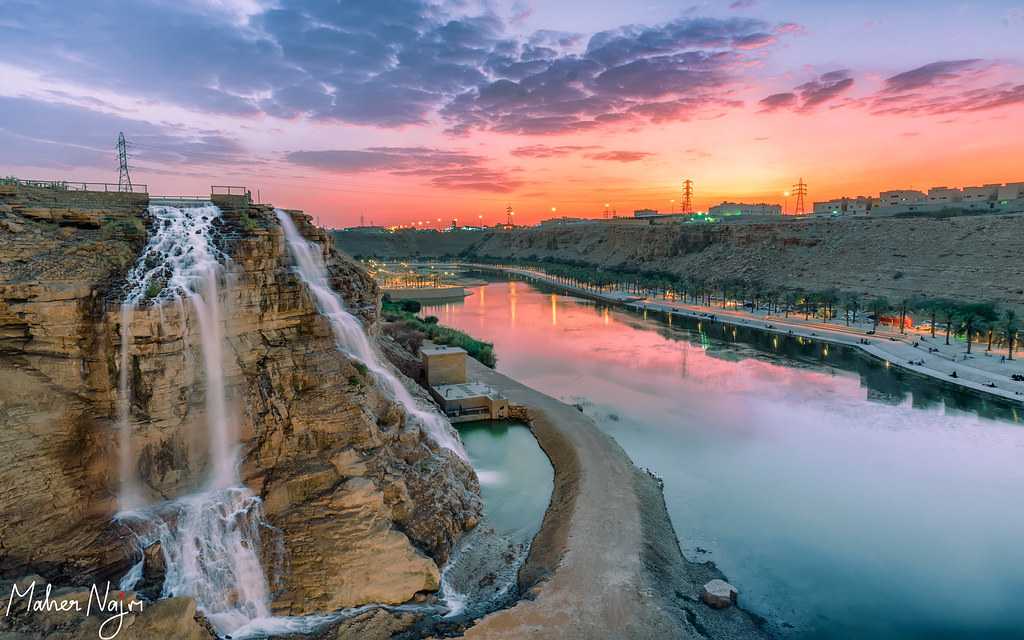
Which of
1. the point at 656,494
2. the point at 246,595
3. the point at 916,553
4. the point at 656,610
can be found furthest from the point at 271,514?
the point at 916,553

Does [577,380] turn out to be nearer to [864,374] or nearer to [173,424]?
[864,374]

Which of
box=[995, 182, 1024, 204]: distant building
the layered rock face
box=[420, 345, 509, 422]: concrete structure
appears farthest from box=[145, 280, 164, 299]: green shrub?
box=[995, 182, 1024, 204]: distant building


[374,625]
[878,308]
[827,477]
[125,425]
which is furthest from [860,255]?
[125,425]

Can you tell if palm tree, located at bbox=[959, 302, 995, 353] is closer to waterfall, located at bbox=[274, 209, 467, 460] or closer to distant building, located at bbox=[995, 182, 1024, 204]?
waterfall, located at bbox=[274, 209, 467, 460]

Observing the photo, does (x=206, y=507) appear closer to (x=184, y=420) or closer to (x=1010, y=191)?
(x=184, y=420)

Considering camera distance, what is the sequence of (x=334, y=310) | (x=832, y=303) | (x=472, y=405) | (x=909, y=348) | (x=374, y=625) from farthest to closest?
(x=832, y=303), (x=909, y=348), (x=472, y=405), (x=334, y=310), (x=374, y=625)

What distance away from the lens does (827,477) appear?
1076 inches

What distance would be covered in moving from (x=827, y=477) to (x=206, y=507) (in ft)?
86.6

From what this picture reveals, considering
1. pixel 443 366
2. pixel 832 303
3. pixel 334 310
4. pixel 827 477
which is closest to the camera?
pixel 334 310

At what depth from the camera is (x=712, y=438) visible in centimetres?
3238

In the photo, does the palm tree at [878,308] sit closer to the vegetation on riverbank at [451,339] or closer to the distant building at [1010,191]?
the vegetation on riverbank at [451,339]

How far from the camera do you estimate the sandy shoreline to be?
1578cm

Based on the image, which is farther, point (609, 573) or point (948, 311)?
point (948, 311)

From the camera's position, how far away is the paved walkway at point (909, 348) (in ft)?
137
